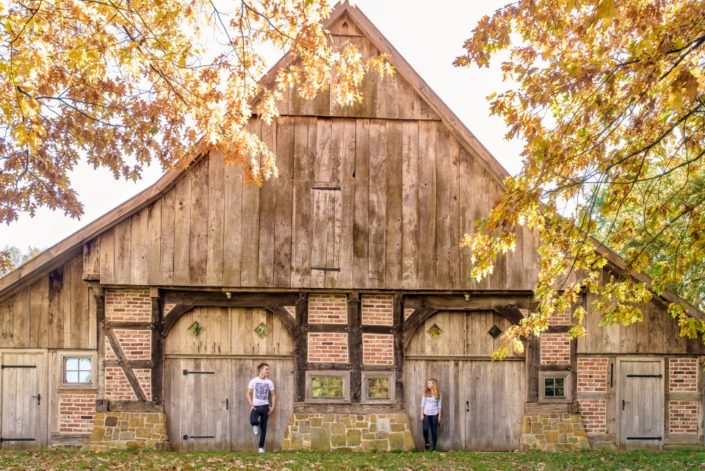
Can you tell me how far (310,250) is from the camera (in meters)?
12.1

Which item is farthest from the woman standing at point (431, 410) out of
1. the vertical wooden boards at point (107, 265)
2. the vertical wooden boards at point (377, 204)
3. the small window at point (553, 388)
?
the vertical wooden boards at point (107, 265)

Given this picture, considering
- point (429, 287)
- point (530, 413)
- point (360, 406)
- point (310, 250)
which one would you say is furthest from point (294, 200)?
point (530, 413)

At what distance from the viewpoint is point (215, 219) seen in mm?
12062

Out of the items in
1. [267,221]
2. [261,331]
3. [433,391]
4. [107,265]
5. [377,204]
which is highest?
[377,204]

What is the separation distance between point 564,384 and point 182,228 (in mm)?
7691

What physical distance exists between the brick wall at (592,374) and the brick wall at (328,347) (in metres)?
4.51

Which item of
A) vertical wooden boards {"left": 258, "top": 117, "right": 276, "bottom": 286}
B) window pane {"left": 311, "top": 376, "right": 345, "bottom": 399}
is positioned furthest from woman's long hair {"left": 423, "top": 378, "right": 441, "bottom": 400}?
vertical wooden boards {"left": 258, "top": 117, "right": 276, "bottom": 286}

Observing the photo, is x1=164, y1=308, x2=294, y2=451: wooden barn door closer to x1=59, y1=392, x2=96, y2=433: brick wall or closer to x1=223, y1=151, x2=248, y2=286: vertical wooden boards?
x1=223, y1=151, x2=248, y2=286: vertical wooden boards

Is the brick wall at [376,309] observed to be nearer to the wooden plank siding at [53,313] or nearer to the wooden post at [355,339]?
the wooden post at [355,339]

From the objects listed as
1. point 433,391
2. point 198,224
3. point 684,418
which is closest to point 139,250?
point 198,224

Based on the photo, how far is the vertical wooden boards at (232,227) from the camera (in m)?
12.0

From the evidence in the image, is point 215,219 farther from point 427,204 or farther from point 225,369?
point 427,204

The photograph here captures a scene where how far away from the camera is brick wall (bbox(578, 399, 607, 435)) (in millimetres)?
12781

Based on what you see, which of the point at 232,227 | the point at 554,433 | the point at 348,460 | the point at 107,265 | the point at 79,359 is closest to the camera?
the point at 348,460
